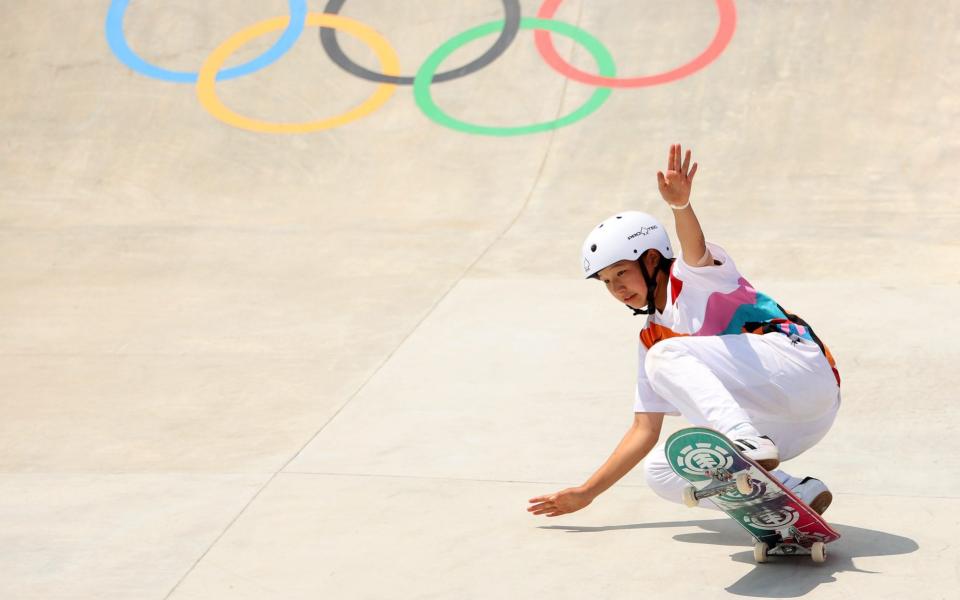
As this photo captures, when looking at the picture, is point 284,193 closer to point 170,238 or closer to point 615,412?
point 170,238

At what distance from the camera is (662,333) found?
4.32 meters

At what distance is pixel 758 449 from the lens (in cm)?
367

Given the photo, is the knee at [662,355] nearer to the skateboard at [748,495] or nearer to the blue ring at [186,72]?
the skateboard at [748,495]

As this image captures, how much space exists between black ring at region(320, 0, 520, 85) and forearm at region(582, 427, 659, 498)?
27.3ft

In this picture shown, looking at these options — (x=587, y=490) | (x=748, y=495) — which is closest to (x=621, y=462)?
(x=587, y=490)

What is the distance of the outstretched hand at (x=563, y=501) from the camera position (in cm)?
428

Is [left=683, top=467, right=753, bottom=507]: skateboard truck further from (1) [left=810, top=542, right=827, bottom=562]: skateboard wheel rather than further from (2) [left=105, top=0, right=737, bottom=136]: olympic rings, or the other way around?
(2) [left=105, top=0, right=737, bottom=136]: olympic rings

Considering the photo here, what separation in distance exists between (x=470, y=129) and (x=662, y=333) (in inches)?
289

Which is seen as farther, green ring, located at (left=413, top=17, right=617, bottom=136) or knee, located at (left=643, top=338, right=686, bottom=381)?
green ring, located at (left=413, top=17, right=617, bottom=136)

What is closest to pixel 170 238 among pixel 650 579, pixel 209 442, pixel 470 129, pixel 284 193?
pixel 284 193

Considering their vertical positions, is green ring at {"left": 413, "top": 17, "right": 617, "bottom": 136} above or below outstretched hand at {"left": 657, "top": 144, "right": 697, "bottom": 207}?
above

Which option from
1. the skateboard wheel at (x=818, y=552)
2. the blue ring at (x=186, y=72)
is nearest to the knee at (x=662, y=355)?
the skateboard wheel at (x=818, y=552)

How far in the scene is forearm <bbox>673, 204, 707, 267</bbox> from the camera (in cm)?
399

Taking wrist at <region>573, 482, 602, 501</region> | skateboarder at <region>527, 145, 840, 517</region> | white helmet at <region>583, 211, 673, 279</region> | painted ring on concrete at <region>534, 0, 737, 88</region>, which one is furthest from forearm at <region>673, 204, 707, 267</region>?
painted ring on concrete at <region>534, 0, 737, 88</region>
